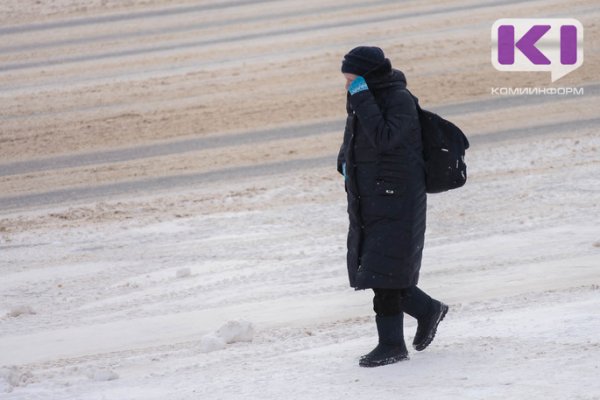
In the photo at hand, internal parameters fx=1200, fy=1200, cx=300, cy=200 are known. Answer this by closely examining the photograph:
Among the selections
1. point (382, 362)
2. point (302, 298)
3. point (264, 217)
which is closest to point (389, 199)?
point (382, 362)

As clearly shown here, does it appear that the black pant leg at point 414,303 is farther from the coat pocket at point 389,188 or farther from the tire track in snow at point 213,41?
the tire track in snow at point 213,41

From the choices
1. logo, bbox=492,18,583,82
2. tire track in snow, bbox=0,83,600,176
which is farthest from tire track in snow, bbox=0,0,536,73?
tire track in snow, bbox=0,83,600,176

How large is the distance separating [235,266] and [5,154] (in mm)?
5540

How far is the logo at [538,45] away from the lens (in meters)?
14.9

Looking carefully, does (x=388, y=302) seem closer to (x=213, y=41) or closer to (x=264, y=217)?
(x=264, y=217)

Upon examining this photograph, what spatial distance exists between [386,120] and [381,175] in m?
0.25

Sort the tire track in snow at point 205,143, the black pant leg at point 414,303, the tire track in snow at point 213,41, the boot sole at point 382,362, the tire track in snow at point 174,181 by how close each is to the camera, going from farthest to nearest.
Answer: the tire track in snow at point 213,41 → the tire track in snow at point 205,143 → the tire track in snow at point 174,181 → the black pant leg at point 414,303 → the boot sole at point 382,362

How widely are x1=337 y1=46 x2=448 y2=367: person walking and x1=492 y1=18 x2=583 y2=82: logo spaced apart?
925 cm

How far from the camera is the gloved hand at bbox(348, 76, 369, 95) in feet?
17.8

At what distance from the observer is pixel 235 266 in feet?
28.0

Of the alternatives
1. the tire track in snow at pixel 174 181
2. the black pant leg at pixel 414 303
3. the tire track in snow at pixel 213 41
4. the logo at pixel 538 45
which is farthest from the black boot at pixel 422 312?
the tire track in snow at pixel 213 41

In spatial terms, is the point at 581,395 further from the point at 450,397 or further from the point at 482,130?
the point at 482,130

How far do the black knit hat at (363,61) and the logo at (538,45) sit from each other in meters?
9.27

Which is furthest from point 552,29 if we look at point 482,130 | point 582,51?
point 482,130
